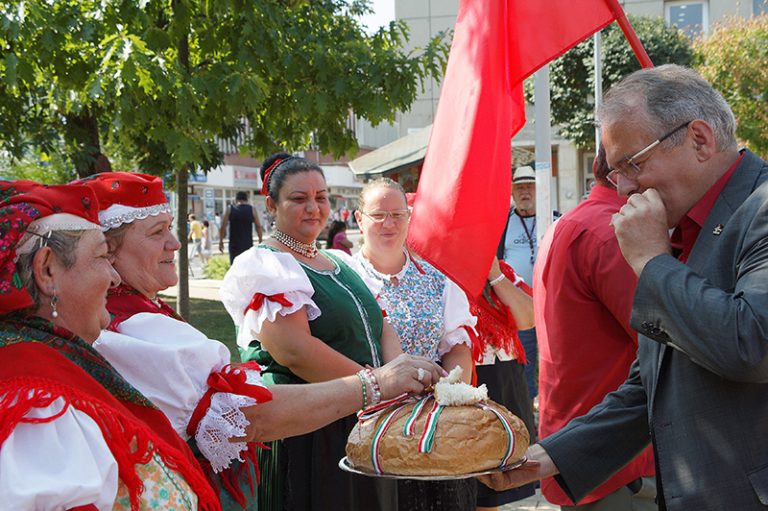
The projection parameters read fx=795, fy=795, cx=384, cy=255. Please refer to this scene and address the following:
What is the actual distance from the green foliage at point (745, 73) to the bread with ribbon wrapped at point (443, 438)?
61.4 feet

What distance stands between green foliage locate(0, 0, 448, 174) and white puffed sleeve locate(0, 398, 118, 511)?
17.1 feet

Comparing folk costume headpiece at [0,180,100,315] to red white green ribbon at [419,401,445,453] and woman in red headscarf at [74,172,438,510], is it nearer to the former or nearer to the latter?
woman in red headscarf at [74,172,438,510]

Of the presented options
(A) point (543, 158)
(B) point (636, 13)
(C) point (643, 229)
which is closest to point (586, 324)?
(C) point (643, 229)

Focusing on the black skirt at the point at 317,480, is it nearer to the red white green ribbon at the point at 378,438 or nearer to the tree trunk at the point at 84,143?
the red white green ribbon at the point at 378,438

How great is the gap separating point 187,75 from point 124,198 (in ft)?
17.2

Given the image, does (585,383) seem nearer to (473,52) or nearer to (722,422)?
(722,422)

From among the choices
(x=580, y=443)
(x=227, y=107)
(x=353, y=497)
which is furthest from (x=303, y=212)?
(x=227, y=107)

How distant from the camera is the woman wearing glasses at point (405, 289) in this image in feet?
13.0

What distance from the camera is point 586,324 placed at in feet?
9.35

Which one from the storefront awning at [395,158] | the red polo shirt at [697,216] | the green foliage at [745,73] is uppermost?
the green foliage at [745,73]

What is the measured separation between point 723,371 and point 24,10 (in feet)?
21.0

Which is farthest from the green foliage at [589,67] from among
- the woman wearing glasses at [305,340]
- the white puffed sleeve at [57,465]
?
the white puffed sleeve at [57,465]

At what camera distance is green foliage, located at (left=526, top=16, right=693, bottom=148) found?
18156 mm

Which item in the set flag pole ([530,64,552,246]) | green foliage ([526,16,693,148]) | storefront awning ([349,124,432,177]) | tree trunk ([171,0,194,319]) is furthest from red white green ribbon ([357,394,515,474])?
green foliage ([526,16,693,148])
